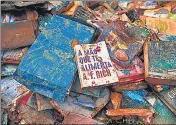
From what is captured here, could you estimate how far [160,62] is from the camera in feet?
12.1

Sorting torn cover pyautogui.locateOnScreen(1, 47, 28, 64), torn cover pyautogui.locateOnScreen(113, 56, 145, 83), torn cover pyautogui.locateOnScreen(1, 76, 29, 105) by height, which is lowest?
torn cover pyautogui.locateOnScreen(1, 76, 29, 105)

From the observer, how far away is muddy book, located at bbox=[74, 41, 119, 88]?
3.53 metres

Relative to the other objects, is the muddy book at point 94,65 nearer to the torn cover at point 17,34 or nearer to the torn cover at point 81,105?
the torn cover at point 81,105

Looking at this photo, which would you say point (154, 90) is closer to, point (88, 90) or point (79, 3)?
point (88, 90)

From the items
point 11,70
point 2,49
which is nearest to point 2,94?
point 11,70

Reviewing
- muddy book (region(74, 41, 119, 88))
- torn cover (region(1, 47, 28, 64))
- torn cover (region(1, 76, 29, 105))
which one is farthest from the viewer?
torn cover (region(1, 47, 28, 64))

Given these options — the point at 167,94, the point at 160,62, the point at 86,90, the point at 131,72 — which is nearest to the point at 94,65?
the point at 86,90

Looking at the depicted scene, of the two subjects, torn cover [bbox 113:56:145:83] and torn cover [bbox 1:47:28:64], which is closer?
torn cover [bbox 113:56:145:83]

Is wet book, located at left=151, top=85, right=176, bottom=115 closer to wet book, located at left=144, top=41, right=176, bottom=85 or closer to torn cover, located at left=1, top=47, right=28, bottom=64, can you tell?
wet book, located at left=144, top=41, right=176, bottom=85

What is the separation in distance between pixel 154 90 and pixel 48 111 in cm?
123

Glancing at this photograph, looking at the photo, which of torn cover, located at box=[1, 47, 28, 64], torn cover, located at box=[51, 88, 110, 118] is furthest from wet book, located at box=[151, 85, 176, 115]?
torn cover, located at box=[1, 47, 28, 64]

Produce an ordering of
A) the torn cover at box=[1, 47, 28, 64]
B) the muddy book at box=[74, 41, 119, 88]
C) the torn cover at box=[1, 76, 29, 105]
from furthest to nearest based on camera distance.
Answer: the torn cover at box=[1, 47, 28, 64], the torn cover at box=[1, 76, 29, 105], the muddy book at box=[74, 41, 119, 88]

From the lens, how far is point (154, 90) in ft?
12.5

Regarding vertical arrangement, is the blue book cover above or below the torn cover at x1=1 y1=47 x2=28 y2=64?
above
